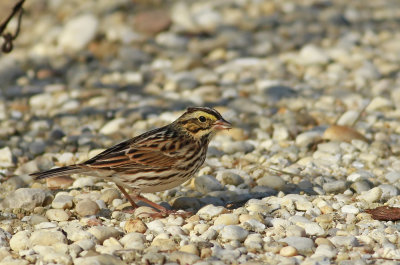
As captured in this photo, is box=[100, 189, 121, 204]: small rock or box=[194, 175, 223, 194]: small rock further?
box=[194, 175, 223, 194]: small rock

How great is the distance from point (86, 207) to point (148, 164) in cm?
73

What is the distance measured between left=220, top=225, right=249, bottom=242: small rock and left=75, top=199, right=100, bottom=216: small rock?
1426 mm

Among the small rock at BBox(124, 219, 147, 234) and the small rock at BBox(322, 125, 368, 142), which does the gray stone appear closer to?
the small rock at BBox(322, 125, 368, 142)

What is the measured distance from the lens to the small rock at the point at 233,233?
6.19 m

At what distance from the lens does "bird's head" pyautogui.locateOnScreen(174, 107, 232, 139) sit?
7418 millimetres

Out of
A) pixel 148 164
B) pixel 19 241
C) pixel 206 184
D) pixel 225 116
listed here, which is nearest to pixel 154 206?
pixel 148 164

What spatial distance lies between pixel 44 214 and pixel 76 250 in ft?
4.03

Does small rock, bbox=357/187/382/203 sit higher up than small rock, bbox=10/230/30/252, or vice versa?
small rock, bbox=10/230/30/252

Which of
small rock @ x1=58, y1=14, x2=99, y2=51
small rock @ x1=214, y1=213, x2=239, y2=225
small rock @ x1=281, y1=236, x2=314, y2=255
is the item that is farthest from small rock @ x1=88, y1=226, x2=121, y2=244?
small rock @ x1=58, y1=14, x2=99, y2=51

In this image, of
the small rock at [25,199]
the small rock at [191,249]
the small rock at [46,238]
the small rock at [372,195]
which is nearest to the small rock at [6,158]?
the small rock at [25,199]

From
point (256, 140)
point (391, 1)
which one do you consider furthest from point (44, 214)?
point (391, 1)

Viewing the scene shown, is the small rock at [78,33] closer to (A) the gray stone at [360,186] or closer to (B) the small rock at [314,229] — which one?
(A) the gray stone at [360,186]

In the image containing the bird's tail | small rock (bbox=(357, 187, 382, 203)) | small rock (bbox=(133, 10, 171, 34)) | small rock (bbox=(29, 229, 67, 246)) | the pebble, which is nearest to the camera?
small rock (bbox=(29, 229, 67, 246))

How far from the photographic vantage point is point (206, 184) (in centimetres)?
772
